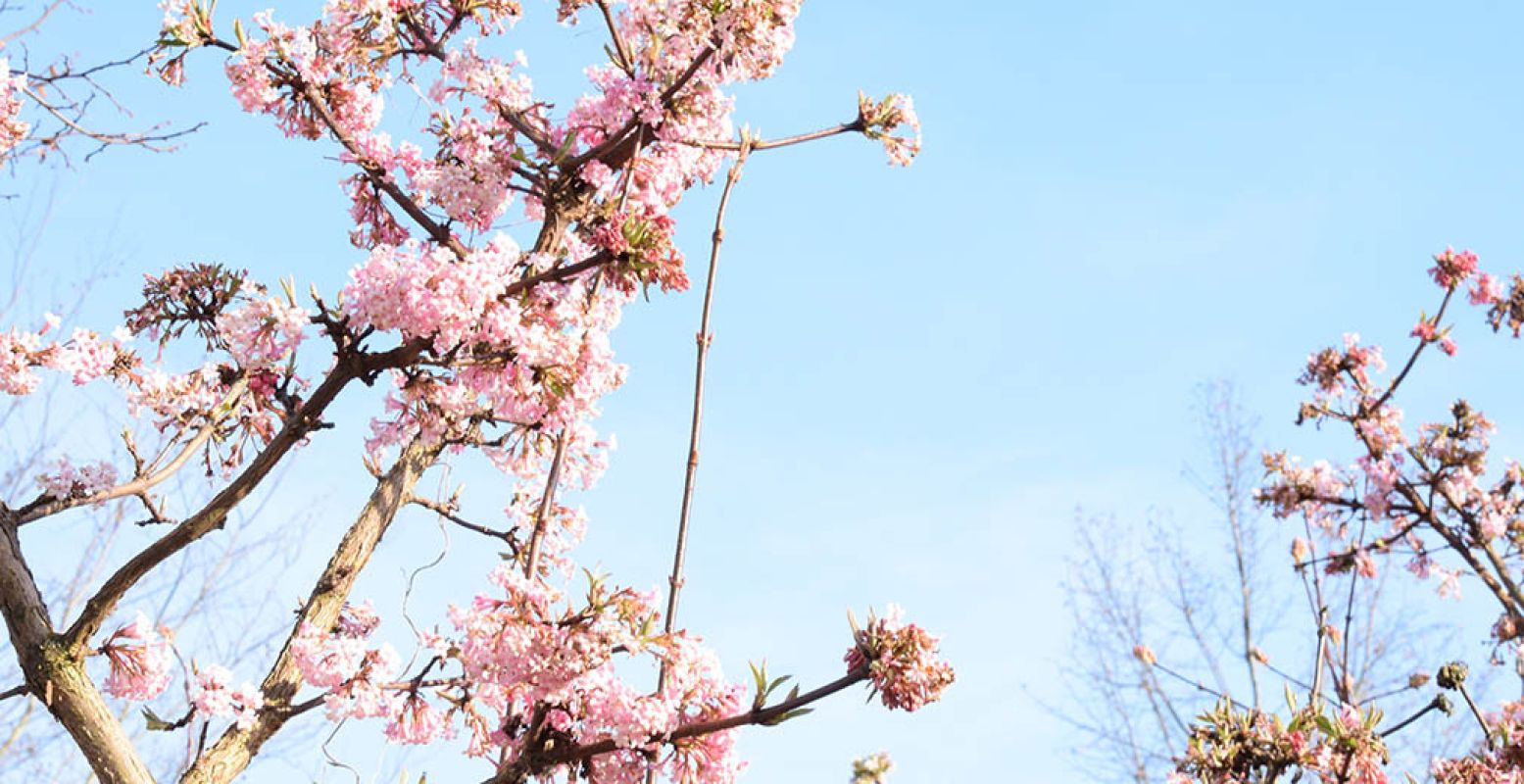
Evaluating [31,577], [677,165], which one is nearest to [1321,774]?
[677,165]

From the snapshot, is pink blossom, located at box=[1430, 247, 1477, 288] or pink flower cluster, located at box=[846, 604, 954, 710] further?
pink blossom, located at box=[1430, 247, 1477, 288]

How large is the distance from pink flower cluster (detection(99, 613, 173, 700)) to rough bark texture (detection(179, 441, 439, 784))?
8.3 inches

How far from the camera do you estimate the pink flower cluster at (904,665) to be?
2146mm

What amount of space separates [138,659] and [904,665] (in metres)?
1.78

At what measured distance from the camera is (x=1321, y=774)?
3188 mm

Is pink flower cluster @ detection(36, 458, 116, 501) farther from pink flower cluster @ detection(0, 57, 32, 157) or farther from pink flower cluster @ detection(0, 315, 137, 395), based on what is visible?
pink flower cluster @ detection(0, 57, 32, 157)

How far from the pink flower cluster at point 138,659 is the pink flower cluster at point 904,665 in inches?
65.3

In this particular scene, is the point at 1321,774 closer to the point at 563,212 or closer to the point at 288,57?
the point at 563,212

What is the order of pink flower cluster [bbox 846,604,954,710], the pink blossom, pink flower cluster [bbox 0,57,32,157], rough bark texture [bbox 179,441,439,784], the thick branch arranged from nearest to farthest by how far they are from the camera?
pink flower cluster [bbox 846,604,954,710] < the thick branch < rough bark texture [bbox 179,441,439,784] < pink flower cluster [bbox 0,57,32,157] < the pink blossom

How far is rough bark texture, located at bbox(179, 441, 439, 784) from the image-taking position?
2941mm

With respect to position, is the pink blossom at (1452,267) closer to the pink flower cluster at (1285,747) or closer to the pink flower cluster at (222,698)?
the pink flower cluster at (1285,747)

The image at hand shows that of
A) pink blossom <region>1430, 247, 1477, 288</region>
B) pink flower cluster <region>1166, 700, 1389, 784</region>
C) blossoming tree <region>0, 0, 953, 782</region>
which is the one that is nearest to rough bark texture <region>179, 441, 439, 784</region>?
blossoming tree <region>0, 0, 953, 782</region>

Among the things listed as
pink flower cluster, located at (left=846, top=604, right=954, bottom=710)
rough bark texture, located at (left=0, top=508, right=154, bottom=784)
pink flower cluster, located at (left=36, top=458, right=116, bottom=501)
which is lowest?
pink flower cluster, located at (left=846, top=604, right=954, bottom=710)

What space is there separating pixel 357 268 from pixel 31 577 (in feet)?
3.60
